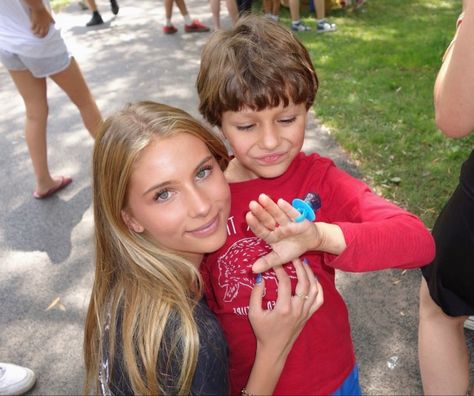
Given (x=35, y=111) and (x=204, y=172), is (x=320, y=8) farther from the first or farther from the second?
→ (x=204, y=172)

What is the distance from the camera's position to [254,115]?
1.51 metres

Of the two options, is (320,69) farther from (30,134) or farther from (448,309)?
(448,309)

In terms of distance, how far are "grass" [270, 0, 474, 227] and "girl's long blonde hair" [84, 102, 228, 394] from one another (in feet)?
7.03

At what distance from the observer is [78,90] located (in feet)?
11.7

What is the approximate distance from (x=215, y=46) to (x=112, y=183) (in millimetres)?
599

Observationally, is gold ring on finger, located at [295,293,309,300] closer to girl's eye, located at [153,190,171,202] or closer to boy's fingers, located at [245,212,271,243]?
boy's fingers, located at [245,212,271,243]

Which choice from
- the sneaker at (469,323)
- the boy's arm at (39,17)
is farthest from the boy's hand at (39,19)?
the sneaker at (469,323)

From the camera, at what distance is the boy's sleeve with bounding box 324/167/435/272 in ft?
4.08

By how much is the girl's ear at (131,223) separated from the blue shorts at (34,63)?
7.16ft

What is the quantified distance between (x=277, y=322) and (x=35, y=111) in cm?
274

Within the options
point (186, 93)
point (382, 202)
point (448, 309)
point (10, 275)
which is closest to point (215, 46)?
point (382, 202)

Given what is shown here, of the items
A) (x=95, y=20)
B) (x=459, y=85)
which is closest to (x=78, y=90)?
(x=459, y=85)

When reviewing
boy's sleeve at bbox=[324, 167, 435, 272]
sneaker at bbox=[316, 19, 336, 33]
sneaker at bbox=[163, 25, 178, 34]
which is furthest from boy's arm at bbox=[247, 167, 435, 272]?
sneaker at bbox=[163, 25, 178, 34]

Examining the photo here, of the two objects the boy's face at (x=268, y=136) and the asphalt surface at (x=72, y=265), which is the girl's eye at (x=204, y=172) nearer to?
the boy's face at (x=268, y=136)
